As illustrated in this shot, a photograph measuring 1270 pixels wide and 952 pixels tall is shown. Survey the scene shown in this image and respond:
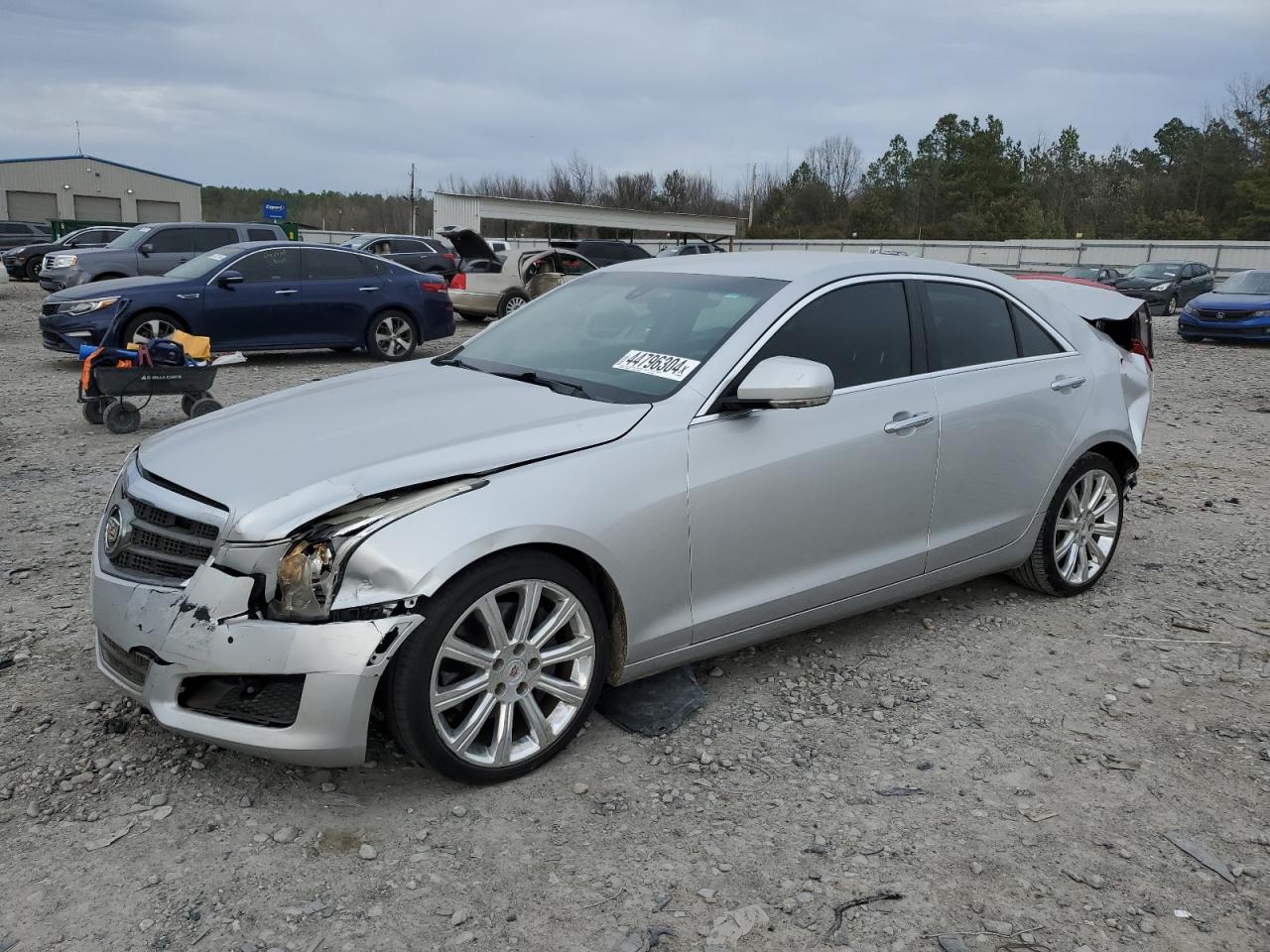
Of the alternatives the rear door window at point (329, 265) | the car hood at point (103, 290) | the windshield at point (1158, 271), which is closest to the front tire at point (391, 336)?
the rear door window at point (329, 265)

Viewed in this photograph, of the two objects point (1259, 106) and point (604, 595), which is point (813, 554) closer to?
point (604, 595)

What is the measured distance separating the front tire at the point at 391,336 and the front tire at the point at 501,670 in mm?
10611

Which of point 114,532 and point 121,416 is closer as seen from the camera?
point 114,532

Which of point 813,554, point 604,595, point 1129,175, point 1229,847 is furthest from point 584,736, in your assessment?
point 1129,175

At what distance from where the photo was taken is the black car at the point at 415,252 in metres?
24.3

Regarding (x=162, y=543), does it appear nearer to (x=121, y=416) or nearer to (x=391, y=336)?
(x=121, y=416)

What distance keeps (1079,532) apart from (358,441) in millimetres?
3549

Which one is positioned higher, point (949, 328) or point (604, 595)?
point (949, 328)

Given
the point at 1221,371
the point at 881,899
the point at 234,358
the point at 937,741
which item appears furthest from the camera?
the point at 1221,371

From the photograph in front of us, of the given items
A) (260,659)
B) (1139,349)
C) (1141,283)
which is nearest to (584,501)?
(260,659)

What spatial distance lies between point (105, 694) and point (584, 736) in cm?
179

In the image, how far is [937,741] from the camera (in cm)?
361

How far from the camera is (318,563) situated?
9.34 feet

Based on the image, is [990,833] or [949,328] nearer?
[990,833]
